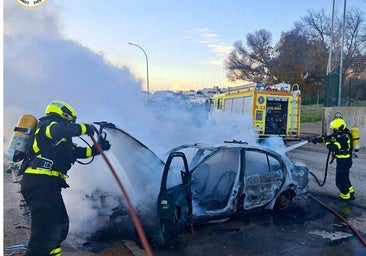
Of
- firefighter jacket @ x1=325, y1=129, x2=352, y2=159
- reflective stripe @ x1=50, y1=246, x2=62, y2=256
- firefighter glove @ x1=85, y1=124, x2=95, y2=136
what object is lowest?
reflective stripe @ x1=50, y1=246, x2=62, y2=256

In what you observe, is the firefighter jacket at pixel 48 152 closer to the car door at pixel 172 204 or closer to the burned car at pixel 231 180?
the car door at pixel 172 204

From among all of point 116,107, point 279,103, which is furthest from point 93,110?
point 279,103

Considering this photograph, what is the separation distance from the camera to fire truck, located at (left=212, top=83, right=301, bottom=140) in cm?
1606

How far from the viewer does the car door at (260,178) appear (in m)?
6.18

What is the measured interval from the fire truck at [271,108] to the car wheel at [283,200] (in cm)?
902

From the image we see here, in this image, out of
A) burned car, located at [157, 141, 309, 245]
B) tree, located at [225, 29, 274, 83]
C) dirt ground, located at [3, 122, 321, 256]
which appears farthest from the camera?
tree, located at [225, 29, 274, 83]

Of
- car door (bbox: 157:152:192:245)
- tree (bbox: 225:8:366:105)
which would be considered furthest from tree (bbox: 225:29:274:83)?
car door (bbox: 157:152:192:245)

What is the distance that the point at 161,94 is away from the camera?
898 cm

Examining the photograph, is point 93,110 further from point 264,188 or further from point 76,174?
point 264,188

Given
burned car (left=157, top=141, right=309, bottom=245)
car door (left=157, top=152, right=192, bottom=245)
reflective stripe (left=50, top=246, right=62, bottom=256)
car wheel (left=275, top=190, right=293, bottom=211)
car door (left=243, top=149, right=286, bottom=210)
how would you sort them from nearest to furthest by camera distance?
1. reflective stripe (left=50, top=246, right=62, bottom=256)
2. car door (left=157, top=152, right=192, bottom=245)
3. burned car (left=157, top=141, right=309, bottom=245)
4. car door (left=243, top=149, right=286, bottom=210)
5. car wheel (left=275, top=190, right=293, bottom=211)

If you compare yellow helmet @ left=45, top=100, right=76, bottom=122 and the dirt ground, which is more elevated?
yellow helmet @ left=45, top=100, right=76, bottom=122

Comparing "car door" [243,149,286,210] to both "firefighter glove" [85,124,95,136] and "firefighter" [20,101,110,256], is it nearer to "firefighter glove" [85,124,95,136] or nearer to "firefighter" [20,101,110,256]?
"firefighter glove" [85,124,95,136]

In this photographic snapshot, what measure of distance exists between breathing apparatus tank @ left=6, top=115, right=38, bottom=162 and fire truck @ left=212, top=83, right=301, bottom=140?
12461 mm

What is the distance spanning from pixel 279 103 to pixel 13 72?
1258 cm
